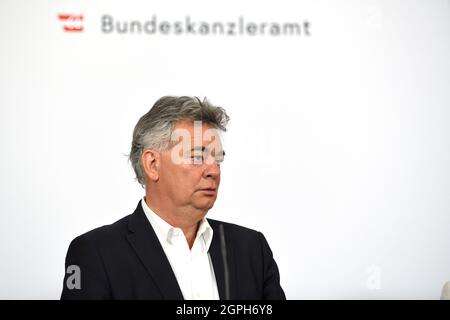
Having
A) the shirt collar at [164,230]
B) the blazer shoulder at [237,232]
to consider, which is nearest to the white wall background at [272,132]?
the blazer shoulder at [237,232]

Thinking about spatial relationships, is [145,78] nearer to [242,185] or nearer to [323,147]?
[242,185]

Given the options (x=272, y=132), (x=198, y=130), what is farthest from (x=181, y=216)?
(x=272, y=132)

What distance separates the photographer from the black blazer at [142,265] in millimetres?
1720

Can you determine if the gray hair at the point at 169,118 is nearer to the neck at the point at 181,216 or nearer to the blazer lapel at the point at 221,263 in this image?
the neck at the point at 181,216

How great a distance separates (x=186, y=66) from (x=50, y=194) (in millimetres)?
811

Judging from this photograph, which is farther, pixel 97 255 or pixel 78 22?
pixel 78 22

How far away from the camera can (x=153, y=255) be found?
178 centimetres

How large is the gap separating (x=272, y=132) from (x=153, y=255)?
3.16 ft

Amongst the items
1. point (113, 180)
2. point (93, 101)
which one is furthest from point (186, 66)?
point (113, 180)

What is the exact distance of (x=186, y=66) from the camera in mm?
2512

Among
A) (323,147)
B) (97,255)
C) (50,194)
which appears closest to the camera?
(97,255)

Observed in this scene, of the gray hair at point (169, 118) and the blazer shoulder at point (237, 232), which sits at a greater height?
the gray hair at point (169, 118)

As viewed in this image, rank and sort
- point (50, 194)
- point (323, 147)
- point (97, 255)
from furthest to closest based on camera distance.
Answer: point (323, 147) → point (50, 194) → point (97, 255)

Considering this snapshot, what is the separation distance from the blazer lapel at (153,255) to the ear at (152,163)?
14 centimetres
